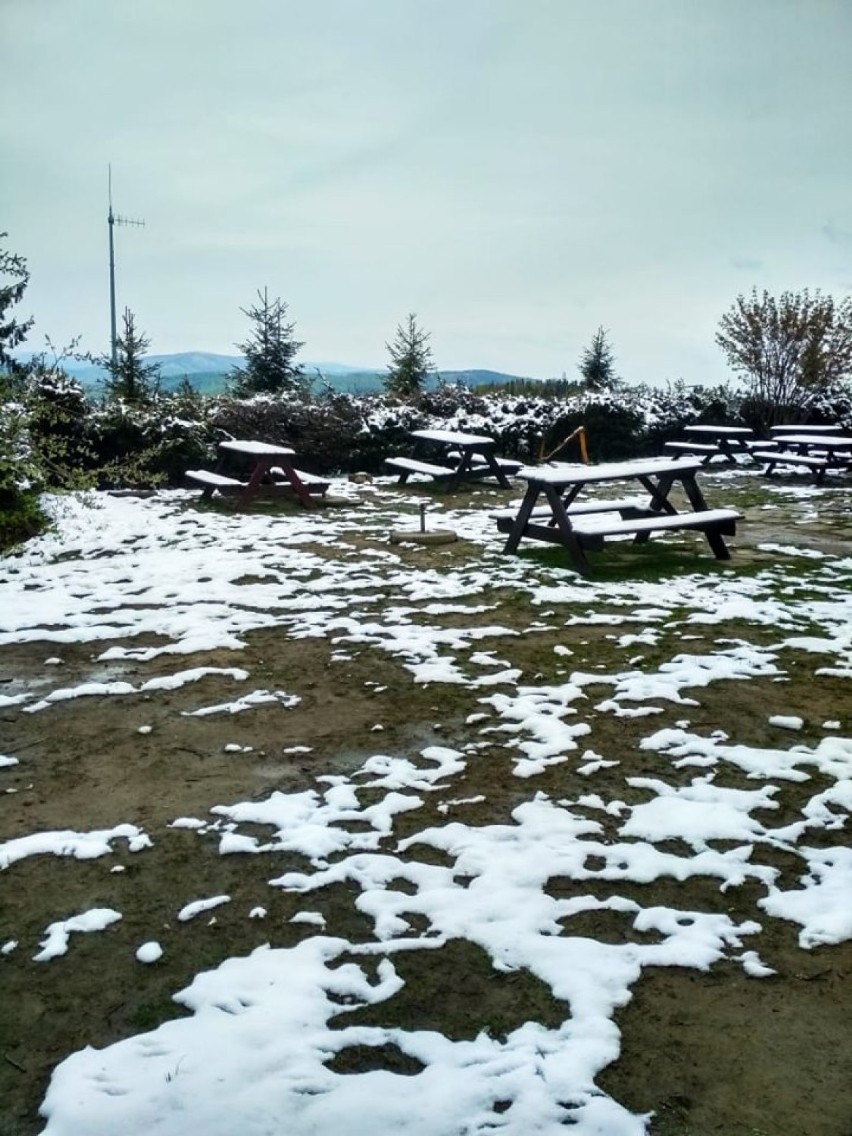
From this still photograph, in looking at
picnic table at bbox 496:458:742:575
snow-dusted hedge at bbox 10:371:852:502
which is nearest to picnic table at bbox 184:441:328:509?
snow-dusted hedge at bbox 10:371:852:502

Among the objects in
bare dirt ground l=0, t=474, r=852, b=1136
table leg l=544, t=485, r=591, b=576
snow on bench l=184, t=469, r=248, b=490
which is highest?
snow on bench l=184, t=469, r=248, b=490

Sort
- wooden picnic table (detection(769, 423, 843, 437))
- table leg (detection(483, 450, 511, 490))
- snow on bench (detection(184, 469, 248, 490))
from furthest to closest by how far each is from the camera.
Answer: wooden picnic table (detection(769, 423, 843, 437)) < table leg (detection(483, 450, 511, 490)) < snow on bench (detection(184, 469, 248, 490))

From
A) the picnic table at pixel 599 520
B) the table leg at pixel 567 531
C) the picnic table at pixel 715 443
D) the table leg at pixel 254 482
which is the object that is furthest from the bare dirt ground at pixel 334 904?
the picnic table at pixel 715 443

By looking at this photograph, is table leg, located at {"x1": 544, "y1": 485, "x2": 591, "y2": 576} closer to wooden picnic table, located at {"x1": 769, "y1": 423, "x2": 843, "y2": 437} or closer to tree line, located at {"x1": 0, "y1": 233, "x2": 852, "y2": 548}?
tree line, located at {"x1": 0, "y1": 233, "x2": 852, "y2": 548}

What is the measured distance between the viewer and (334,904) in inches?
106

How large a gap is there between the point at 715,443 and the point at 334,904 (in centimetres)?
1784

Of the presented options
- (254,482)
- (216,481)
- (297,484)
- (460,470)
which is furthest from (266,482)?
(460,470)

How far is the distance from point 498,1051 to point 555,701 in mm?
2382

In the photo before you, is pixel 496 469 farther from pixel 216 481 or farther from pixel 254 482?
pixel 216 481

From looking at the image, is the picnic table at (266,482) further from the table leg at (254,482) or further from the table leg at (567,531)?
the table leg at (567,531)

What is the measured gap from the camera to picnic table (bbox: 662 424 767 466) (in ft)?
54.8

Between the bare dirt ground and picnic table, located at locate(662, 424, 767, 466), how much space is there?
12.5m

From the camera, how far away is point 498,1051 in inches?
81.4

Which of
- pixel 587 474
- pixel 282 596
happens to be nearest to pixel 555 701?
pixel 282 596
